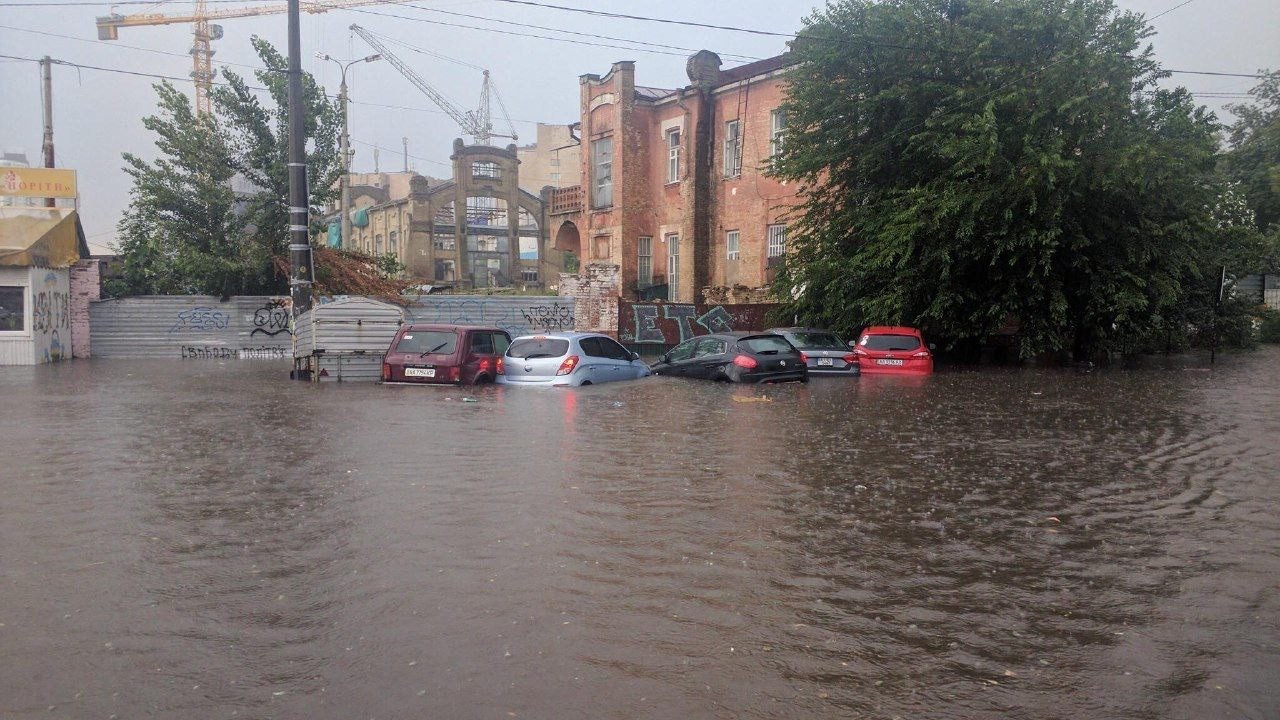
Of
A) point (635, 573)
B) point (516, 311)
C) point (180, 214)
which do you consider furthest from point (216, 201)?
point (635, 573)

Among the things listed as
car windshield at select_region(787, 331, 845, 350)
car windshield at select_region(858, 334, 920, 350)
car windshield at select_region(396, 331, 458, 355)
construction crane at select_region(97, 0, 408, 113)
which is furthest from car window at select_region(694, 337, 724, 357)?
construction crane at select_region(97, 0, 408, 113)

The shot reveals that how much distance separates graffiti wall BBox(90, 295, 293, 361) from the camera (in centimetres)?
2883

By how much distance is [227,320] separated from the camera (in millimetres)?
30219

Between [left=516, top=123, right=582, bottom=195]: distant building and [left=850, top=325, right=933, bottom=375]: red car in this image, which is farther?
[left=516, top=123, right=582, bottom=195]: distant building

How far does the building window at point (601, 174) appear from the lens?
1550 inches

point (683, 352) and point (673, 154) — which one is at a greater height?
point (673, 154)

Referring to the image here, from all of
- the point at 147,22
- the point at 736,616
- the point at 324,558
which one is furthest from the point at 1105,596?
the point at 147,22

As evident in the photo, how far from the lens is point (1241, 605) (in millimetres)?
5391

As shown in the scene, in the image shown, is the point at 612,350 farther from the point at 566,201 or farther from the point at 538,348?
the point at 566,201

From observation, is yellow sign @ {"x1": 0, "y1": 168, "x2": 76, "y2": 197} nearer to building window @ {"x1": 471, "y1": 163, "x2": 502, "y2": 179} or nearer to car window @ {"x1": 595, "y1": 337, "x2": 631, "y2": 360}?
car window @ {"x1": 595, "y1": 337, "x2": 631, "y2": 360}

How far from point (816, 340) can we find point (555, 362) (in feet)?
22.8

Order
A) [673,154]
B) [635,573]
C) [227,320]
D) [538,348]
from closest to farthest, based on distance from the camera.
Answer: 1. [635,573]
2. [538,348]
3. [227,320]
4. [673,154]

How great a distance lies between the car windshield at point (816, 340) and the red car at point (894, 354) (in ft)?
1.72

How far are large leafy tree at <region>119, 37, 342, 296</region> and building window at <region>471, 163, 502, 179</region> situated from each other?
29937mm
